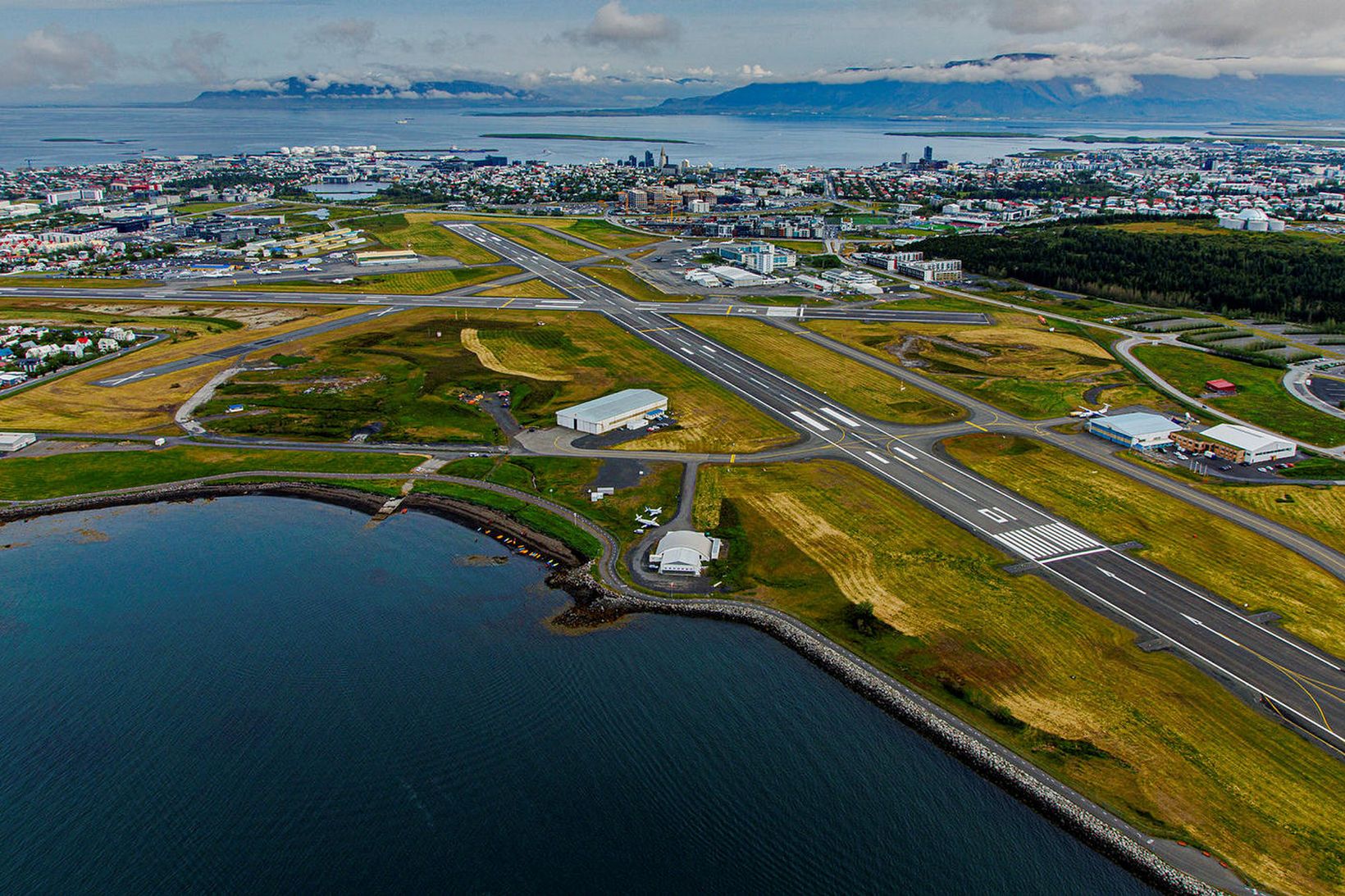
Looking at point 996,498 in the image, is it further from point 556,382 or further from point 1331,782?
point 556,382

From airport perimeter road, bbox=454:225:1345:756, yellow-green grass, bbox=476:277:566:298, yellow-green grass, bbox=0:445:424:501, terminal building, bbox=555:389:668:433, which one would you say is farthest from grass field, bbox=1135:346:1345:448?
yellow-green grass, bbox=476:277:566:298

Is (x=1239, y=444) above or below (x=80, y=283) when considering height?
below

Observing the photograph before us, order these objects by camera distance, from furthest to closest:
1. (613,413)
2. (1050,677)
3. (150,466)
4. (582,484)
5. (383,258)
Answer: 1. (383,258)
2. (613,413)
3. (150,466)
4. (582,484)
5. (1050,677)

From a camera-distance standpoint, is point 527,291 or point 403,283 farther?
point 403,283

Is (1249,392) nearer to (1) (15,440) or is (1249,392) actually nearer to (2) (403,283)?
(1) (15,440)

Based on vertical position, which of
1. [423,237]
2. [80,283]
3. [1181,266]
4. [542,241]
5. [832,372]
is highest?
[1181,266]

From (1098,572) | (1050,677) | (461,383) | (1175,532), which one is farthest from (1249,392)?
(461,383)

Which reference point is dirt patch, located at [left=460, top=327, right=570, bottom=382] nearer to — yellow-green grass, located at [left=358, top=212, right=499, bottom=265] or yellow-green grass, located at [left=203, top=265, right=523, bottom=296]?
yellow-green grass, located at [left=203, top=265, right=523, bottom=296]

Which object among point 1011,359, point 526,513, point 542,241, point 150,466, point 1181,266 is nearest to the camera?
point 526,513
